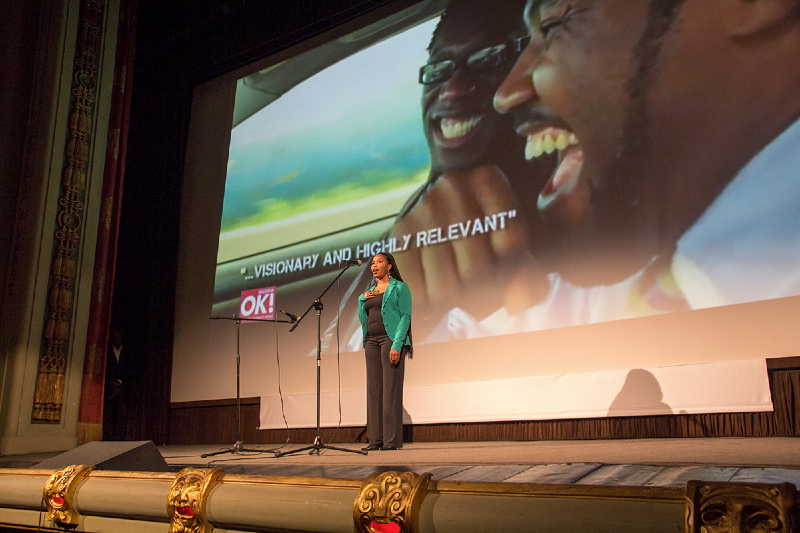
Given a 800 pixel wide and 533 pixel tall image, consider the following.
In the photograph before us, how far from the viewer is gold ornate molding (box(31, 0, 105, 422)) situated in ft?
12.7

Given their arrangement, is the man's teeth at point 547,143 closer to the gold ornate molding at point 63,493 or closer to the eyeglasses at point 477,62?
the eyeglasses at point 477,62

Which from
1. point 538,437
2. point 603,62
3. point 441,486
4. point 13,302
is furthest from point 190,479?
point 603,62

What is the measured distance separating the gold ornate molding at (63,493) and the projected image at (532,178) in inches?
111

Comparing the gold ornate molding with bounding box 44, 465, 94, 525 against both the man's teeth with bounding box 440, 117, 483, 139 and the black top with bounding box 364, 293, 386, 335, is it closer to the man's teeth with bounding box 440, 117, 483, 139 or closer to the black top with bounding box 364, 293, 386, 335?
the black top with bounding box 364, 293, 386, 335

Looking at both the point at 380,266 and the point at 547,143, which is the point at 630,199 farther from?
the point at 380,266

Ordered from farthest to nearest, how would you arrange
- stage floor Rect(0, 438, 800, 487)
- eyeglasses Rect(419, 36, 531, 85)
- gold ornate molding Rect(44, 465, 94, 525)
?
1. eyeglasses Rect(419, 36, 531, 85)
2. gold ornate molding Rect(44, 465, 94, 525)
3. stage floor Rect(0, 438, 800, 487)

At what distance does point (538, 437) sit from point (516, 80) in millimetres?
2353

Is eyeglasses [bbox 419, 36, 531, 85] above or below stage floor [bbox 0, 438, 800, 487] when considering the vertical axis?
above

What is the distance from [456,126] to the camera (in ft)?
14.5

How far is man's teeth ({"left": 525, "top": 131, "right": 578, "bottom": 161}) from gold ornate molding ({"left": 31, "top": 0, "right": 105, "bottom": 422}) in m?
3.02

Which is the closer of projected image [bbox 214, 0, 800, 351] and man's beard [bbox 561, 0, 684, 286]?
projected image [bbox 214, 0, 800, 351]

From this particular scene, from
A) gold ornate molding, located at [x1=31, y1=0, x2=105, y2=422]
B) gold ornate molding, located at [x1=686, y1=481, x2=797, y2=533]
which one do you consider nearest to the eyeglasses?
gold ornate molding, located at [x1=31, y1=0, x2=105, y2=422]

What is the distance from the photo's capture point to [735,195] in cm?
331

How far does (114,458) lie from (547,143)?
10.3 feet
